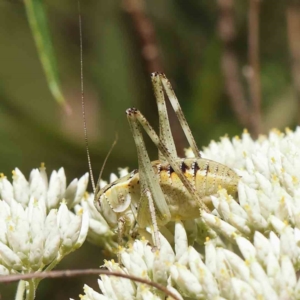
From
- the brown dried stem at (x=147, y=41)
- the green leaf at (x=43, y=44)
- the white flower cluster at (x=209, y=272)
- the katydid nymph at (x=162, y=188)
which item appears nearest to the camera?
the white flower cluster at (x=209, y=272)

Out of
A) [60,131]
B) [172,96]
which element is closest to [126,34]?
[60,131]

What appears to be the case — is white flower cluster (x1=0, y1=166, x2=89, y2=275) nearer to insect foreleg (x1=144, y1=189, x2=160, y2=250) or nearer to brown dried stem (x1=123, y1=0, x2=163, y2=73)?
insect foreleg (x1=144, y1=189, x2=160, y2=250)

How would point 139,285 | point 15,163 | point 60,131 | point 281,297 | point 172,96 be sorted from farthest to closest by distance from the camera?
point 15,163
point 60,131
point 172,96
point 139,285
point 281,297

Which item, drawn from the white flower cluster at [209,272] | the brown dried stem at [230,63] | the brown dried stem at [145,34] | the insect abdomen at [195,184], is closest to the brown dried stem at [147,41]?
the brown dried stem at [145,34]

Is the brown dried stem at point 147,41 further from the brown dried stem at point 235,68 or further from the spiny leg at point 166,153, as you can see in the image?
the spiny leg at point 166,153

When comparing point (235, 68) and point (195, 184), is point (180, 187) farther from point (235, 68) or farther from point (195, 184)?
point (235, 68)

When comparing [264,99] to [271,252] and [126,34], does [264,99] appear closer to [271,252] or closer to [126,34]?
[126,34]

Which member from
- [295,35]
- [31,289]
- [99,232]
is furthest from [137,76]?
[31,289]
